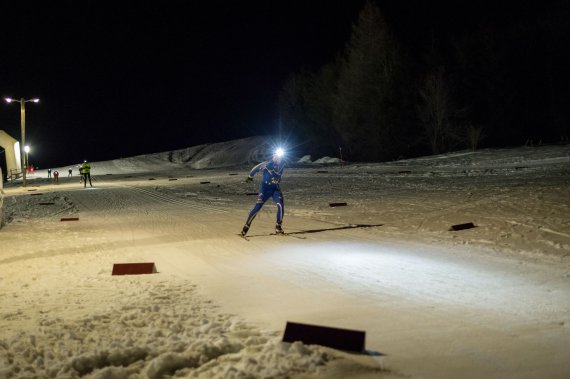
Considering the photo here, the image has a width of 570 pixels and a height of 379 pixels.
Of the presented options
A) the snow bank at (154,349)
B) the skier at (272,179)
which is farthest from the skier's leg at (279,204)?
the snow bank at (154,349)

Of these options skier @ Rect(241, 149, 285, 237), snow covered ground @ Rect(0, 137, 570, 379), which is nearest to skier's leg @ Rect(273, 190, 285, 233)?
skier @ Rect(241, 149, 285, 237)

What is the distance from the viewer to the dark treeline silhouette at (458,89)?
54500 millimetres

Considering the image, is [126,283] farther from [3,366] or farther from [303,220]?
[303,220]

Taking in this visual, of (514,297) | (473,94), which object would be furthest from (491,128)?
(514,297)

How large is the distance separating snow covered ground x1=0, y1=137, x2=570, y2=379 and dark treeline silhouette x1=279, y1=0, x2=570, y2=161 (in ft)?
130

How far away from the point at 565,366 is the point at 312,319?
2.67 metres

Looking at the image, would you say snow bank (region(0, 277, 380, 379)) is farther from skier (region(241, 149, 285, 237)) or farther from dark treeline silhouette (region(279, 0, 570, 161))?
dark treeline silhouette (region(279, 0, 570, 161))

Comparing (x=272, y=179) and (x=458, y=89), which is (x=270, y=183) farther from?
(x=458, y=89)

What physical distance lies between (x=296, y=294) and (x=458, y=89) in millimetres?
53413

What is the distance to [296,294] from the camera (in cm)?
753

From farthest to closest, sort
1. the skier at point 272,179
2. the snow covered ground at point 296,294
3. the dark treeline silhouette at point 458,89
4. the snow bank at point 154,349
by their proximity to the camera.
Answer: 1. the dark treeline silhouette at point 458,89
2. the skier at point 272,179
3. the snow covered ground at point 296,294
4. the snow bank at point 154,349

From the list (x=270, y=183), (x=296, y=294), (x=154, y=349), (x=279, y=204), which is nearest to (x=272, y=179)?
(x=270, y=183)

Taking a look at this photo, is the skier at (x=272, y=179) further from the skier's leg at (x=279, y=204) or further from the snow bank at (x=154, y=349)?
the snow bank at (x=154, y=349)

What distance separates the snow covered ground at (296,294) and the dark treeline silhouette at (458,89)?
39737 millimetres
